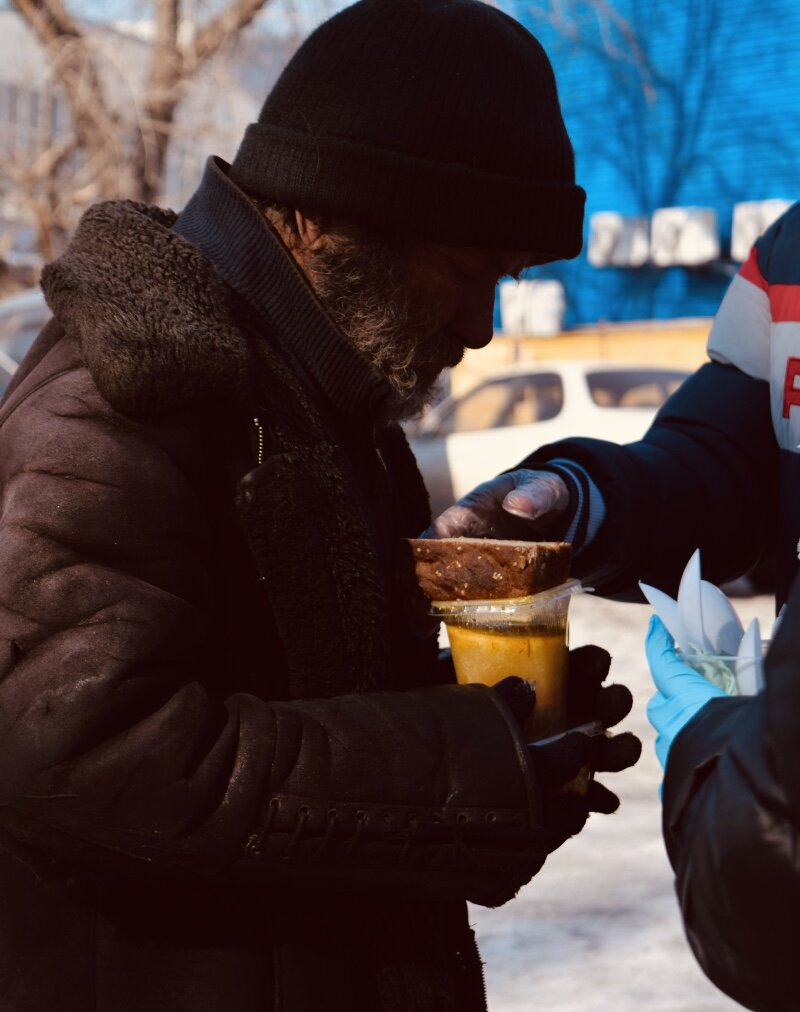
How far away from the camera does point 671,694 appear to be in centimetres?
184

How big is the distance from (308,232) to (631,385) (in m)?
9.61

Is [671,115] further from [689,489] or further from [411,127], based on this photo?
[411,127]

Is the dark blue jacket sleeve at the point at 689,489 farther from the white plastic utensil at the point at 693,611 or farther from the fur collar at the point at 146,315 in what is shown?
the fur collar at the point at 146,315

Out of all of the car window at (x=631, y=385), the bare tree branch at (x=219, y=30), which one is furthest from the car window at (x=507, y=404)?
the bare tree branch at (x=219, y=30)

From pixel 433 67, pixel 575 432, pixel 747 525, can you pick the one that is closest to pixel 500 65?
pixel 433 67

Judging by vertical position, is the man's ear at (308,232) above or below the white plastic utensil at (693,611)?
above

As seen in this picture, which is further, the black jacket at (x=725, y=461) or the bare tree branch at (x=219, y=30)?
the bare tree branch at (x=219, y=30)

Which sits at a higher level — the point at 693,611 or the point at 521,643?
the point at 693,611

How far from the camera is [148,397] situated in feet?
5.97

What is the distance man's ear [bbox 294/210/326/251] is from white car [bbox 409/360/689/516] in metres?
8.91

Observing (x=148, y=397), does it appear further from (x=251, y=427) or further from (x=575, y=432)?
(x=575, y=432)

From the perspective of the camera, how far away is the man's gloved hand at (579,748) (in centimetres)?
198

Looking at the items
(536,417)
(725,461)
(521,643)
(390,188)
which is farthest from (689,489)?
(536,417)

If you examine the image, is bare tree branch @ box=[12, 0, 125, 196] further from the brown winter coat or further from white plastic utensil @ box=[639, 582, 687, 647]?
white plastic utensil @ box=[639, 582, 687, 647]
